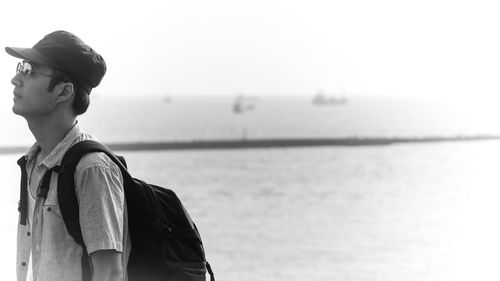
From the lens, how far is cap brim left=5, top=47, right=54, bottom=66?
193 centimetres

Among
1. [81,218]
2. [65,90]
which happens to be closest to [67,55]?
[65,90]

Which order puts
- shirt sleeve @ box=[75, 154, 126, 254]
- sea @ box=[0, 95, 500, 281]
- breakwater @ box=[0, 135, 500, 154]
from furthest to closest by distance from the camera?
breakwater @ box=[0, 135, 500, 154] → sea @ box=[0, 95, 500, 281] → shirt sleeve @ box=[75, 154, 126, 254]

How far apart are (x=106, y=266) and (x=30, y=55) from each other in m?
0.49

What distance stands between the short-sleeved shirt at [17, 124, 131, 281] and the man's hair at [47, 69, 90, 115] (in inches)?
2.1

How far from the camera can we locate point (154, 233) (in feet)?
6.55

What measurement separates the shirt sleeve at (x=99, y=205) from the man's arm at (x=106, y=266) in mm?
17

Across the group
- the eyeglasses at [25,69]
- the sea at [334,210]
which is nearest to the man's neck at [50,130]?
the eyeglasses at [25,69]

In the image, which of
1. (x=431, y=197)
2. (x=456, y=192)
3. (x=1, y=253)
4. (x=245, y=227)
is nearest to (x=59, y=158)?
(x=1, y=253)

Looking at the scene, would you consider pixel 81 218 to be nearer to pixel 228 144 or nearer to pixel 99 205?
pixel 99 205

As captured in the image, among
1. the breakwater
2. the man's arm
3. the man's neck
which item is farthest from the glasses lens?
the breakwater

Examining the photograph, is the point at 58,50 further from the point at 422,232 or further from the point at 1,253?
the point at 422,232

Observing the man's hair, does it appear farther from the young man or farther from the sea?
the sea

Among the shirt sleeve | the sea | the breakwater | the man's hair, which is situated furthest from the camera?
the breakwater

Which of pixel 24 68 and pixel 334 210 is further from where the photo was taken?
pixel 334 210
